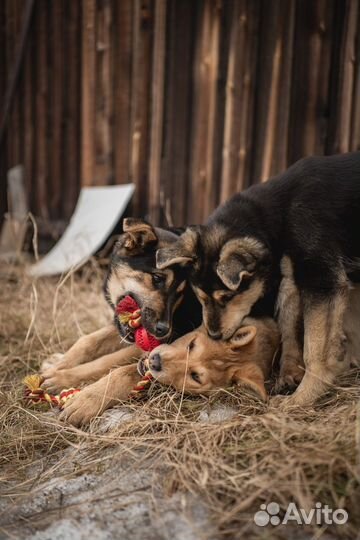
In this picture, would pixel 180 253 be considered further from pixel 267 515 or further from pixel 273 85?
pixel 273 85

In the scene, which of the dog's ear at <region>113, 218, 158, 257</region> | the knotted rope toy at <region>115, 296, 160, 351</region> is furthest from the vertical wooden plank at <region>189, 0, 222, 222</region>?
the knotted rope toy at <region>115, 296, 160, 351</region>

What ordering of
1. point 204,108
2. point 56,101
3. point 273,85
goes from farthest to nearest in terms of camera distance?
point 56,101 < point 204,108 < point 273,85

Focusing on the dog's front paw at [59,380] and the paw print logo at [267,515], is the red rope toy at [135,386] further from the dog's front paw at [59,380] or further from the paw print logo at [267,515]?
the paw print logo at [267,515]

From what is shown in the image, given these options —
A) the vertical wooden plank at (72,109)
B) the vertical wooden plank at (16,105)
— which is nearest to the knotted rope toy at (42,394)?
the vertical wooden plank at (72,109)

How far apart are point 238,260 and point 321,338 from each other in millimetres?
727

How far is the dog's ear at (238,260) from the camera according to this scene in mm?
3617

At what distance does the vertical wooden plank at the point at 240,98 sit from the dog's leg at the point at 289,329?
2.58 meters

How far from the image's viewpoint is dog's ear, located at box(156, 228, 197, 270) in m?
3.85

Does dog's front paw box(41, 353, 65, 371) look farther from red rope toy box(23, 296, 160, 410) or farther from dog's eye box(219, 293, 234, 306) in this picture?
dog's eye box(219, 293, 234, 306)

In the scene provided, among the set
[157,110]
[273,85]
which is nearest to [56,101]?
[157,110]

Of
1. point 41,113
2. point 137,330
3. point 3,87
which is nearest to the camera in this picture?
point 137,330

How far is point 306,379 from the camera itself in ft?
12.2

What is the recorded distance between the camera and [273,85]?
19.4 ft

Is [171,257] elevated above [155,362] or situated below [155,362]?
above
